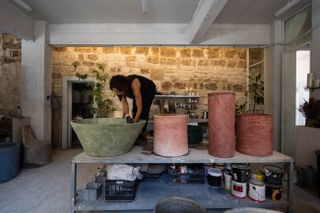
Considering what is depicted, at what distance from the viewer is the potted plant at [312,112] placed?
97.7 inches

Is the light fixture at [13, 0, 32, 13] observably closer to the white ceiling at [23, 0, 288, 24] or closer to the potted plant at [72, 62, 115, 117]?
the white ceiling at [23, 0, 288, 24]

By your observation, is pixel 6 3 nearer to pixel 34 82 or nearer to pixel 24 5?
pixel 24 5

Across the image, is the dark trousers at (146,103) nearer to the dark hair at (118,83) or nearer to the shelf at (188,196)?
the dark hair at (118,83)

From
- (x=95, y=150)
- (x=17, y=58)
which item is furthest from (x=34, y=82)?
(x=95, y=150)

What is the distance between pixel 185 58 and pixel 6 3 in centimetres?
375

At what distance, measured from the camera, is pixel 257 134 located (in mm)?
1570

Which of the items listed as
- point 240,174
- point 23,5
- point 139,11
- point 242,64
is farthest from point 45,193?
point 242,64

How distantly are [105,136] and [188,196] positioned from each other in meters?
0.91

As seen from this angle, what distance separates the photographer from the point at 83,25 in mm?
3773

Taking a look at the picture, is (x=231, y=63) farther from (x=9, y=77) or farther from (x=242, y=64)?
(x=9, y=77)

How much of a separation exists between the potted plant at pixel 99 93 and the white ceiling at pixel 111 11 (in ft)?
4.40

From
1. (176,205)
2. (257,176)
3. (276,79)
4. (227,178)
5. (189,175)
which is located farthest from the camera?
(276,79)

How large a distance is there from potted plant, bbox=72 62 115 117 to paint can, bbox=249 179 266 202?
3882mm

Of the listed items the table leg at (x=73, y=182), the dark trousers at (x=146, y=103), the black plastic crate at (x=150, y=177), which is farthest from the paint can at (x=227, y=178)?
the table leg at (x=73, y=182)
